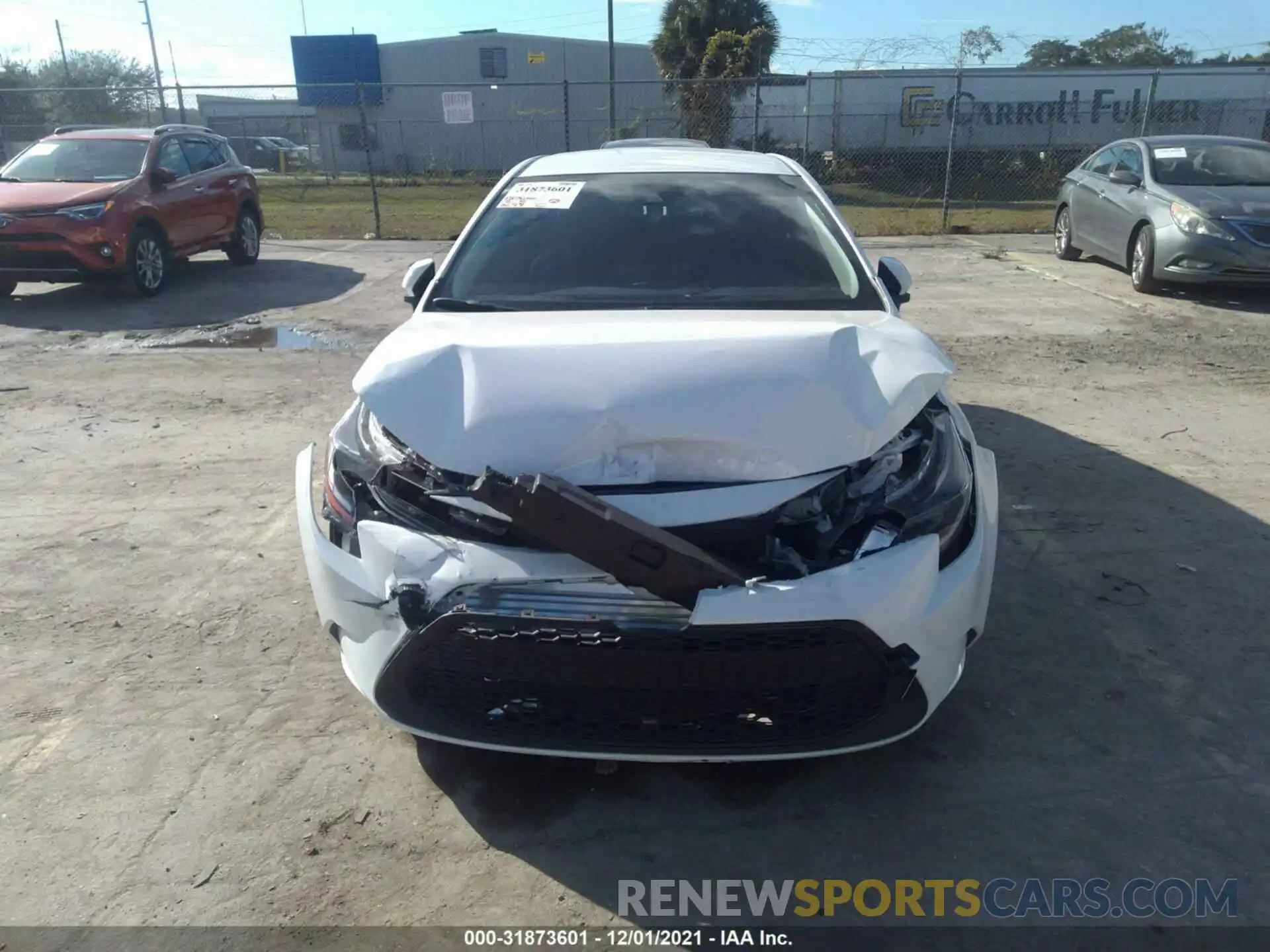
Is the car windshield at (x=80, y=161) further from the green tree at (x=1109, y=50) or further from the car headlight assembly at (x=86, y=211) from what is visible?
the green tree at (x=1109, y=50)

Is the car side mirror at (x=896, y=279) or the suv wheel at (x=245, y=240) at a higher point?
the car side mirror at (x=896, y=279)

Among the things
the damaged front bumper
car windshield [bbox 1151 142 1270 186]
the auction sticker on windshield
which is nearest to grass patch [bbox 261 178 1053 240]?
car windshield [bbox 1151 142 1270 186]

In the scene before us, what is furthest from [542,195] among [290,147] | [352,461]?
[290,147]

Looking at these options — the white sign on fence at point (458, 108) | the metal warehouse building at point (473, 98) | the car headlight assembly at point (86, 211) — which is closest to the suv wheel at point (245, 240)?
the car headlight assembly at point (86, 211)

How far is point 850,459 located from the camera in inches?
102

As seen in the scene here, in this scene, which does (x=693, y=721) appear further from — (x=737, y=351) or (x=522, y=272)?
(x=522, y=272)

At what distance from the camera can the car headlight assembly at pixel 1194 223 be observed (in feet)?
29.7

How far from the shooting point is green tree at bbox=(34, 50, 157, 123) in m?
18.3

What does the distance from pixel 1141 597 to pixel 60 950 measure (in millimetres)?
3795

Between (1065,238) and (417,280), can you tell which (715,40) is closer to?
(1065,238)

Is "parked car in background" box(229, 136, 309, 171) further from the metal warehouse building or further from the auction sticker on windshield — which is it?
the auction sticker on windshield

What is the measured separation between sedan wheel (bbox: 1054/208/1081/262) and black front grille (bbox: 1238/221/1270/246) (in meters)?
3.11

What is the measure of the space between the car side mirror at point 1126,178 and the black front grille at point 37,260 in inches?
425

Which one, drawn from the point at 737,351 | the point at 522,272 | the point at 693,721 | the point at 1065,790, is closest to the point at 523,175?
the point at 522,272
